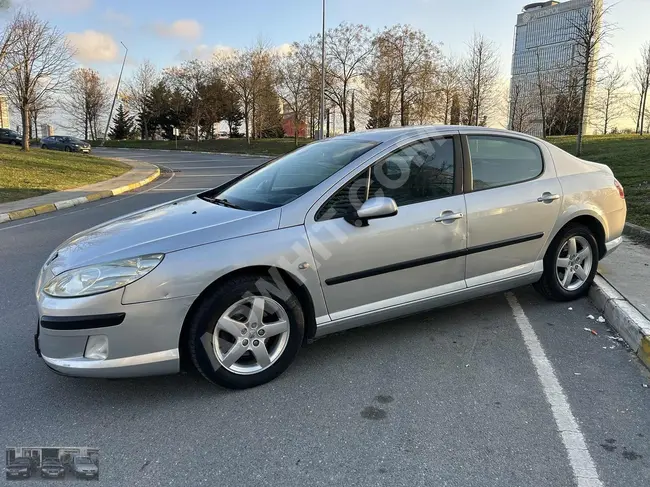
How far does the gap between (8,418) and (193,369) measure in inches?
40.2

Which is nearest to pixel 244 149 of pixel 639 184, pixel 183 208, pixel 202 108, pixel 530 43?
pixel 202 108

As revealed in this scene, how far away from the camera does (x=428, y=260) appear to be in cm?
366

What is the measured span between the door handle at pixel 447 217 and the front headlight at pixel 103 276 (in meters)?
1.93

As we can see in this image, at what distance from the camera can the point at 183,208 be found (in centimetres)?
374

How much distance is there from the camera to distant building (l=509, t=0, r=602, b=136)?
108 ft

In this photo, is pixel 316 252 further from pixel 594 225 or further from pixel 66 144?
pixel 66 144

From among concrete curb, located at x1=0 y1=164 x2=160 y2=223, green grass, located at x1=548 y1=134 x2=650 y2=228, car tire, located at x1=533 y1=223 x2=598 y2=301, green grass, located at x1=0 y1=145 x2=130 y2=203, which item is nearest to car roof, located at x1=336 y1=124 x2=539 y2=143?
car tire, located at x1=533 y1=223 x2=598 y2=301

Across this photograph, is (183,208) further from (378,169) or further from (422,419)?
(422,419)

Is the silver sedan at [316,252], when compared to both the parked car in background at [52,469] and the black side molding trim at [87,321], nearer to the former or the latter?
the black side molding trim at [87,321]

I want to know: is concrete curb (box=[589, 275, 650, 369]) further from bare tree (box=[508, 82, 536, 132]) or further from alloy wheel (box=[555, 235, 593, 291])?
bare tree (box=[508, 82, 536, 132])

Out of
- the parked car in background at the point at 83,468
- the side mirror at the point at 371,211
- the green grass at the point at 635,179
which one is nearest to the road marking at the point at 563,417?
the side mirror at the point at 371,211

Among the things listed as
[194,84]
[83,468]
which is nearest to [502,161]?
[83,468]

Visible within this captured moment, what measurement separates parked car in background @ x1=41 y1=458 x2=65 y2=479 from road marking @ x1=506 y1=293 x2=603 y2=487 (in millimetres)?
2413

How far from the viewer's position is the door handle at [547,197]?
4.21 m
